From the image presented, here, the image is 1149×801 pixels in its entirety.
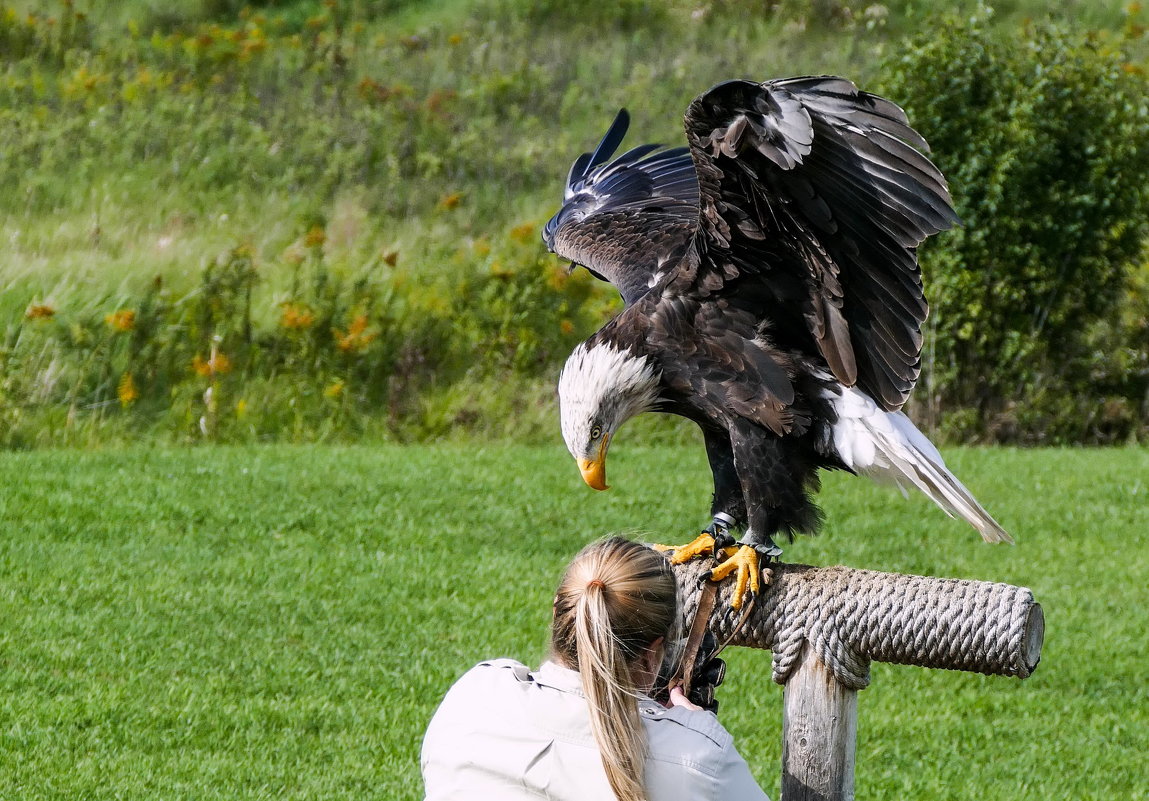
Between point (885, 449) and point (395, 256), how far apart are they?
6.61 meters

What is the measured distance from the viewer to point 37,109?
11.8 meters

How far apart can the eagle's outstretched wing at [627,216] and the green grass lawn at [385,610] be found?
Result: 1564mm

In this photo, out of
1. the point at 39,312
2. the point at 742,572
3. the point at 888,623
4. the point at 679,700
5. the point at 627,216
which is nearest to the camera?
the point at 679,700

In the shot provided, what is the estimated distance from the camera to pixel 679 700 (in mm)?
2326

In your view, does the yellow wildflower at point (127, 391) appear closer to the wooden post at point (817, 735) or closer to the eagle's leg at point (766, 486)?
the eagle's leg at point (766, 486)

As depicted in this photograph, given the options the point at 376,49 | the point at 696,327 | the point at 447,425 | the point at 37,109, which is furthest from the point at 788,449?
the point at 376,49

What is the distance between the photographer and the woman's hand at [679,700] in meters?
2.29

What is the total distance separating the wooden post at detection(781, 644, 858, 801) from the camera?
2.57m

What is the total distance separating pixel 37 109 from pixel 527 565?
768 centimetres

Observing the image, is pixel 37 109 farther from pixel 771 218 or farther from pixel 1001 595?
pixel 1001 595

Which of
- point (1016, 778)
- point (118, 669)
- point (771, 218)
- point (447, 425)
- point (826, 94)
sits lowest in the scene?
point (447, 425)

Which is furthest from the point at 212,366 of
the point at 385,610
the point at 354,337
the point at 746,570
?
the point at 746,570

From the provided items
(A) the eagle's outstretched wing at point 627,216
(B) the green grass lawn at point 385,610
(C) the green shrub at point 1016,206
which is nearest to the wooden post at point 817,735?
(A) the eagle's outstretched wing at point 627,216

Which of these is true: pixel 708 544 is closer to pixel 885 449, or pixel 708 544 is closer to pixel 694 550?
pixel 694 550
